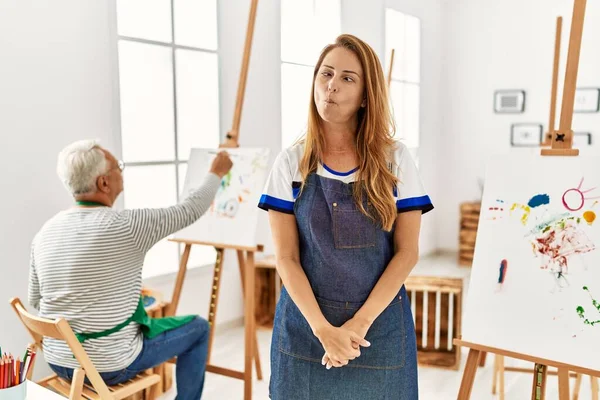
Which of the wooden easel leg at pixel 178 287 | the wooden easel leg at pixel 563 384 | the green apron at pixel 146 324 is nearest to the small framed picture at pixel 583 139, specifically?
the wooden easel leg at pixel 178 287

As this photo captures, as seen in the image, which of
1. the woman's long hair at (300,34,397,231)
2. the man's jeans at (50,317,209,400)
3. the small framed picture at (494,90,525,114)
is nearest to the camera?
the woman's long hair at (300,34,397,231)

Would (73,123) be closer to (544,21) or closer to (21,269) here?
(21,269)

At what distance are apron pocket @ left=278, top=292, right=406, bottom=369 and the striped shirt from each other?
2.43 ft

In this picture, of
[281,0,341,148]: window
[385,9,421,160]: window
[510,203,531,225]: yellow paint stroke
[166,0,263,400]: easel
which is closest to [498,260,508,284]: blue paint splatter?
[510,203,531,225]: yellow paint stroke

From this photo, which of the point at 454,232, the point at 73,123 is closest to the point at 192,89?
the point at 73,123

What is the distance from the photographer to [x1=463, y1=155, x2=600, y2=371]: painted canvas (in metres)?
1.70

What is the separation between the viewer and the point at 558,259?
69.4 inches

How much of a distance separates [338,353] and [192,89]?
2.50 meters

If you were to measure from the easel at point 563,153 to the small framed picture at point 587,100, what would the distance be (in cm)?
464

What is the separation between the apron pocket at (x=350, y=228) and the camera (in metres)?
1.62

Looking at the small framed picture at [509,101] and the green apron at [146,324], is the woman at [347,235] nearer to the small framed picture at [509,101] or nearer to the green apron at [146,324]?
the green apron at [146,324]

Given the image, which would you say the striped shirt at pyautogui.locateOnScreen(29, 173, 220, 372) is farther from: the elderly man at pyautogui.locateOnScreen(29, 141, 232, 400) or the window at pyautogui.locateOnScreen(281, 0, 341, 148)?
the window at pyautogui.locateOnScreen(281, 0, 341, 148)

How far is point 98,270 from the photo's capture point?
205cm

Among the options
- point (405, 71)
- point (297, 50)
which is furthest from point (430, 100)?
point (297, 50)
